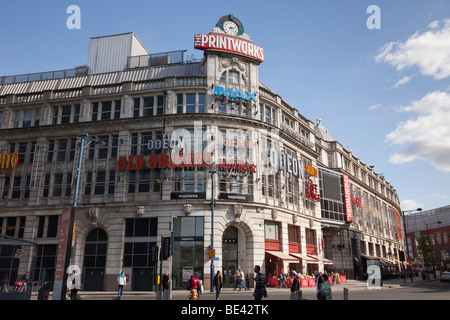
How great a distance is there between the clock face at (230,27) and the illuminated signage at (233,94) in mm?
6757

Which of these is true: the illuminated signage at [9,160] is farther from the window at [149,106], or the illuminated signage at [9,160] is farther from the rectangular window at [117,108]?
the window at [149,106]

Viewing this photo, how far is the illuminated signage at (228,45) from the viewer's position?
37.4 meters

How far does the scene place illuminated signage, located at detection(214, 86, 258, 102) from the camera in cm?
3700

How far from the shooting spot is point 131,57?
4469 centimetres

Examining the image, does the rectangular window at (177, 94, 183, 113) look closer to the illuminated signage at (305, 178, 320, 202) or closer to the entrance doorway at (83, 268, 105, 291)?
the entrance doorway at (83, 268, 105, 291)

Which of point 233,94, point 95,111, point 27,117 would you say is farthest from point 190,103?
point 27,117

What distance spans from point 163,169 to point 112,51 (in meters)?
20.4

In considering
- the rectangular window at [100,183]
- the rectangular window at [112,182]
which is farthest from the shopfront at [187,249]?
the rectangular window at [100,183]

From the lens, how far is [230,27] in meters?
39.4

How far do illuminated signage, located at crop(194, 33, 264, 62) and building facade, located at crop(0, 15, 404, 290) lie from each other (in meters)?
0.13
